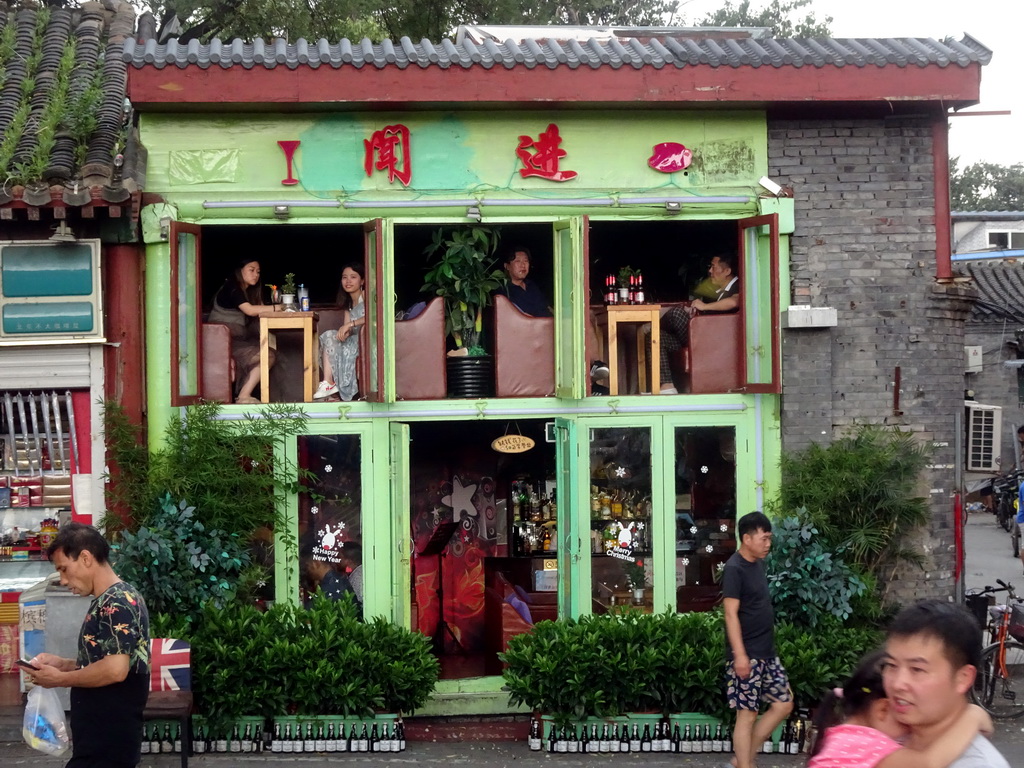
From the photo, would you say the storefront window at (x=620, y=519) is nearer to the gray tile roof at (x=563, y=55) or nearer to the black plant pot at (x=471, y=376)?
the black plant pot at (x=471, y=376)

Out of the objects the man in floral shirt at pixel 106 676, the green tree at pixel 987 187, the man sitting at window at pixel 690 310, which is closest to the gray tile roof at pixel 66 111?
the man in floral shirt at pixel 106 676

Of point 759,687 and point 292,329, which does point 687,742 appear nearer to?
point 759,687

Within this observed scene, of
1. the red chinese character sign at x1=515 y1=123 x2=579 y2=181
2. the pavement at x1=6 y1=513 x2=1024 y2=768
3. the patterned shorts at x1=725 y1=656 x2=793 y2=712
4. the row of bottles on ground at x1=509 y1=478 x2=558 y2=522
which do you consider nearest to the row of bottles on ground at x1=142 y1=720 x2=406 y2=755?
the pavement at x1=6 y1=513 x2=1024 y2=768

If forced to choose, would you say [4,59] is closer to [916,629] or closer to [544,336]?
[544,336]

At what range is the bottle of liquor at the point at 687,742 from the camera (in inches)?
340

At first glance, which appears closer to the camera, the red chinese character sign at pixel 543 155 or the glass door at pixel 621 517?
the red chinese character sign at pixel 543 155

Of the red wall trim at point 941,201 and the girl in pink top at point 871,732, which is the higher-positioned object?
the red wall trim at point 941,201

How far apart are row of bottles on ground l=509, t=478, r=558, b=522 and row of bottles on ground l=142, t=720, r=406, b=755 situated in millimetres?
3626

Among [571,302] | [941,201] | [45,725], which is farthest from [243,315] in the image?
[941,201]

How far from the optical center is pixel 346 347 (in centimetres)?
977

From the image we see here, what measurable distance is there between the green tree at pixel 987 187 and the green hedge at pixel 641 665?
46931 millimetres

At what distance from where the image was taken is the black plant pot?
9719 millimetres

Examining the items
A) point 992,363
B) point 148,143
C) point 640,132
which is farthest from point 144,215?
point 992,363

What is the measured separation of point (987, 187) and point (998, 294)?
30335mm
